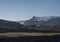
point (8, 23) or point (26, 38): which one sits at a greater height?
point (8, 23)

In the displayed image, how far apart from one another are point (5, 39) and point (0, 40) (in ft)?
1.04

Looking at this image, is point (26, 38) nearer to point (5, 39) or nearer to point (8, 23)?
point (5, 39)

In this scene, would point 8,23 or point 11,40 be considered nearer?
point 11,40

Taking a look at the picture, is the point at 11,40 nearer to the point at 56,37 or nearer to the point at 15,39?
the point at 15,39

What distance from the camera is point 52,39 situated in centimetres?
488

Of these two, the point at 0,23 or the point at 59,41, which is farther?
the point at 0,23

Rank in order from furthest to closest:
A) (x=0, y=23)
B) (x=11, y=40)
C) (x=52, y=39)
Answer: (x=0, y=23) → (x=11, y=40) → (x=52, y=39)

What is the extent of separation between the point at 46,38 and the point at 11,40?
1.43 metres

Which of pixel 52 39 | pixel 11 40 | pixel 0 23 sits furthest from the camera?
pixel 0 23

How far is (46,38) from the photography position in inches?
194

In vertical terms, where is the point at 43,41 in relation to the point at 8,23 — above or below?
below

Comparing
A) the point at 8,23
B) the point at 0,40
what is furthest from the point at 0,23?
the point at 0,40

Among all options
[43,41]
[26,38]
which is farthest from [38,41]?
[26,38]

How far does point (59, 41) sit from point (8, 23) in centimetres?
1541
